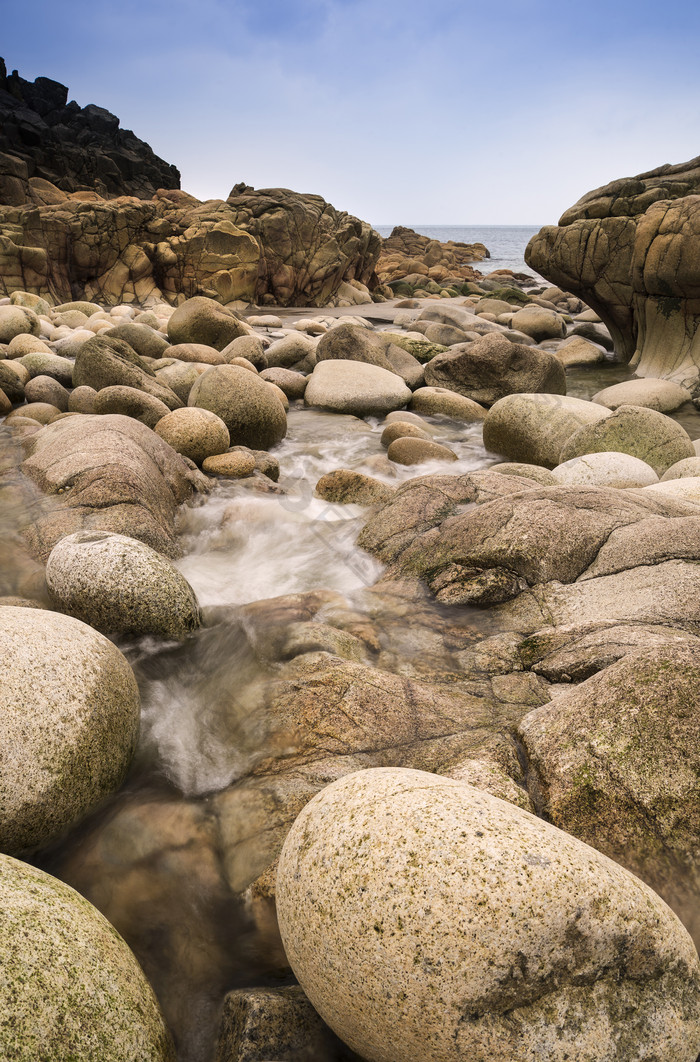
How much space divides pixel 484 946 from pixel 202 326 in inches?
474

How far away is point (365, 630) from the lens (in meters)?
3.86

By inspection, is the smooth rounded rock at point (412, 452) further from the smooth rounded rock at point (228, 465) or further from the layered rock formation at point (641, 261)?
the layered rock formation at point (641, 261)

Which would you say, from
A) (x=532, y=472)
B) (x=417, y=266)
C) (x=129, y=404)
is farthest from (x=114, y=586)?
(x=417, y=266)

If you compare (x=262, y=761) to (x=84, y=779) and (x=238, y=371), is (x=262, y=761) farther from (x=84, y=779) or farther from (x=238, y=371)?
(x=238, y=371)

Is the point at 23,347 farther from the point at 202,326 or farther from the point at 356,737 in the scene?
the point at 356,737

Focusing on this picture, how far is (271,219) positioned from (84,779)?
2327 cm

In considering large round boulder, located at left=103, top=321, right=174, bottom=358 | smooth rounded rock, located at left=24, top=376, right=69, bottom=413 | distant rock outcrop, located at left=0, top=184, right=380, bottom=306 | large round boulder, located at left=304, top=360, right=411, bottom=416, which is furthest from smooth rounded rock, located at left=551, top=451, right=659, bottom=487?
distant rock outcrop, located at left=0, top=184, right=380, bottom=306

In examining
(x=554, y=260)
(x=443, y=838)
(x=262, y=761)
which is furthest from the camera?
(x=554, y=260)

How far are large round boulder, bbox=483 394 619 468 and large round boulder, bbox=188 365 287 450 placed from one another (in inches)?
117

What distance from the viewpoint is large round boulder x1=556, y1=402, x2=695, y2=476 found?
23.9 ft

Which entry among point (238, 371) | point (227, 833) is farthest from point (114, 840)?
point (238, 371)

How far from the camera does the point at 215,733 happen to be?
326cm

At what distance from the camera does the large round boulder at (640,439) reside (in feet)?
23.9

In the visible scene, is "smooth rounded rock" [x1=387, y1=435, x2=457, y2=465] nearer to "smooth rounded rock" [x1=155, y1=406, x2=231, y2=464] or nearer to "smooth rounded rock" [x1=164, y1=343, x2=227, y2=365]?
"smooth rounded rock" [x1=155, y1=406, x2=231, y2=464]
